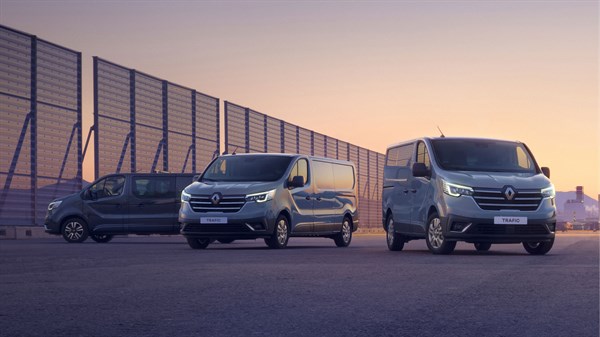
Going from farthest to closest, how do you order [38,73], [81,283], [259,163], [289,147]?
[289,147] → [38,73] → [259,163] → [81,283]

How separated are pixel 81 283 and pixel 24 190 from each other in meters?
16.5

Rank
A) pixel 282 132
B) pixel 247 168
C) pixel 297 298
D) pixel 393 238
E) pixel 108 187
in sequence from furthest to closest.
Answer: pixel 282 132 → pixel 108 187 → pixel 247 168 → pixel 393 238 → pixel 297 298

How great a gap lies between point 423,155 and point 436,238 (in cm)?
166

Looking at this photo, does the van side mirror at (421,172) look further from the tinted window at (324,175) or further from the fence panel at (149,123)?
the fence panel at (149,123)

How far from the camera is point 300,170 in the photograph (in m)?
19.6

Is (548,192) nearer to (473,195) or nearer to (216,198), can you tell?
(473,195)

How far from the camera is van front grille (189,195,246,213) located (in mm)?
17812

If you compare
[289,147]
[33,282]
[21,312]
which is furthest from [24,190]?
[289,147]

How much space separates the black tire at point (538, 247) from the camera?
16.2m

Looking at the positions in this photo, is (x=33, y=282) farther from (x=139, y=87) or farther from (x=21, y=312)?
(x=139, y=87)

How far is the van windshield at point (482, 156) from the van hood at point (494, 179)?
30 centimetres

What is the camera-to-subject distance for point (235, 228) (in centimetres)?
1775

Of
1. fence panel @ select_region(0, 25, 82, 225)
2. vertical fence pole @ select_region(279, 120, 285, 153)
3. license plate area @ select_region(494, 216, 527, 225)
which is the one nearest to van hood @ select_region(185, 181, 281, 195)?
license plate area @ select_region(494, 216, 527, 225)

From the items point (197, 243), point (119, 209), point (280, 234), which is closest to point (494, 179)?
point (280, 234)
